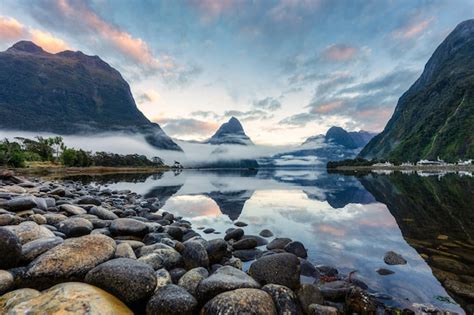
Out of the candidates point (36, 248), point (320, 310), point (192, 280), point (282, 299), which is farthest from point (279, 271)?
point (36, 248)

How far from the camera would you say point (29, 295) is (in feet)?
19.0

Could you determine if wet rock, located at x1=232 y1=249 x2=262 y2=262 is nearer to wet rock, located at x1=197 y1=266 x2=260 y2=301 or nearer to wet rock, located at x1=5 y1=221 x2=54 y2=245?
wet rock, located at x1=197 y1=266 x2=260 y2=301

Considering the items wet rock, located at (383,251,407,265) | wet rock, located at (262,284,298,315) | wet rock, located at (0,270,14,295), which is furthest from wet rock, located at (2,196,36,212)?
wet rock, located at (383,251,407,265)

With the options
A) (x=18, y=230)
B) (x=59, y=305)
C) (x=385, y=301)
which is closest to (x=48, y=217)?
(x=18, y=230)

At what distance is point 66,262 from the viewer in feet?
22.0

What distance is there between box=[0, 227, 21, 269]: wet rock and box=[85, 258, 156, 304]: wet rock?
1969 mm

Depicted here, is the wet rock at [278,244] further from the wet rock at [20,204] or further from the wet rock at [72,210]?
the wet rock at [20,204]

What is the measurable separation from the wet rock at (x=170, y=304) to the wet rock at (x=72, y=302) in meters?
0.59

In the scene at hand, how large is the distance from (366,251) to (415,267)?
2563mm

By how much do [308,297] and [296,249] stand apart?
17.5 feet

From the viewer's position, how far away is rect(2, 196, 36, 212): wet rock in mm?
12672

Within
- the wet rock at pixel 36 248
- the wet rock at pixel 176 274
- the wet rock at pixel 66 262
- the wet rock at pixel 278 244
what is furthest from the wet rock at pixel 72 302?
the wet rock at pixel 278 244

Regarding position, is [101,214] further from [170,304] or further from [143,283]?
[170,304]

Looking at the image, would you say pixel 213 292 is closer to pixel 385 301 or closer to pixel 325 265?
pixel 385 301
